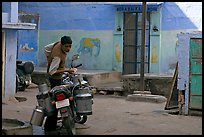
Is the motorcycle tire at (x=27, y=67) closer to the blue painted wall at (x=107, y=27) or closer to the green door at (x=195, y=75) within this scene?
the blue painted wall at (x=107, y=27)

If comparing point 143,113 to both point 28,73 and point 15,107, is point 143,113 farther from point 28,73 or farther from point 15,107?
point 28,73

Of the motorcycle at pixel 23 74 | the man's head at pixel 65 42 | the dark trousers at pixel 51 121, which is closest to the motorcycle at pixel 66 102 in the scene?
the dark trousers at pixel 51 121

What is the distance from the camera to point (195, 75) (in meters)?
10.1

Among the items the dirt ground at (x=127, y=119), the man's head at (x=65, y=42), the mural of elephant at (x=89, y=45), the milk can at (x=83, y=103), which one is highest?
the mural of elephant at (x=89, y=45)

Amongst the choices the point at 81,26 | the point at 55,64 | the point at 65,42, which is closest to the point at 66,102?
the point at 55,64

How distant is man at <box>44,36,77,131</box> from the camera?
765 cm

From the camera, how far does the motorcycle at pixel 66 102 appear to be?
288 inches

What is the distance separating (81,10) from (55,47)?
11206 millimetres

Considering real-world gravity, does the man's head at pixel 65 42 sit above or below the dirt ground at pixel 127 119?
above

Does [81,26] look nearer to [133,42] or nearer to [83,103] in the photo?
[133,42]

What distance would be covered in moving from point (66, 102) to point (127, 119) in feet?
9.27

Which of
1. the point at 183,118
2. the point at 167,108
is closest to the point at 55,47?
the point at 183,118

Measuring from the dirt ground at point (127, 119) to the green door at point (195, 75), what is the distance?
36 cm

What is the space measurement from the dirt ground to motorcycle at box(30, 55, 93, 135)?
52 cm
